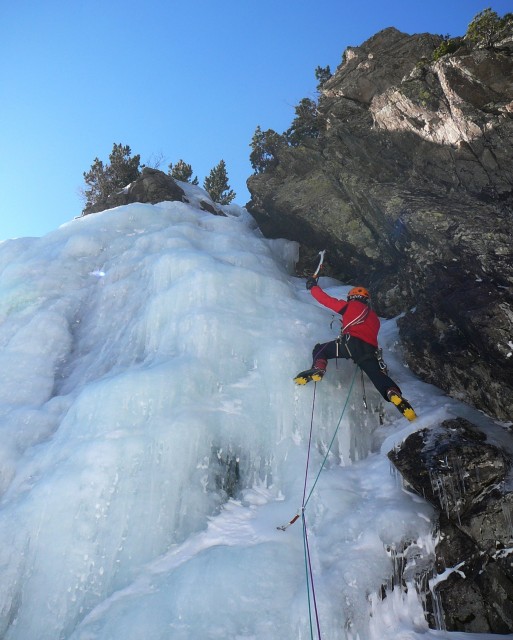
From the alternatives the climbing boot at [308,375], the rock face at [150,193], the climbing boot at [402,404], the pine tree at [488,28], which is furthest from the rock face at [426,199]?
the rock face at [150,193]

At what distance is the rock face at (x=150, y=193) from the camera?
12.4m

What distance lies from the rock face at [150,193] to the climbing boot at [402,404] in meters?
9.46

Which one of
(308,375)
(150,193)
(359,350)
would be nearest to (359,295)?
(359,350)

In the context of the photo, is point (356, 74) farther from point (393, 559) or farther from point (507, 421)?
point (393, 559)

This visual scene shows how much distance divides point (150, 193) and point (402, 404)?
10.2 meters

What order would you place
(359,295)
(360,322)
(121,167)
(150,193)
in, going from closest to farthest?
1. (360,322)
2. (359,295)
3. (150,193)
4. (121,167)

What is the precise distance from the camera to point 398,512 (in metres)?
4.00

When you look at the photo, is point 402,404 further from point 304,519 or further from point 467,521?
point 304,519

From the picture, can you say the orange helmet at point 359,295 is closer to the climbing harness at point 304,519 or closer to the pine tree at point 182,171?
the climbing harness at point 304,519

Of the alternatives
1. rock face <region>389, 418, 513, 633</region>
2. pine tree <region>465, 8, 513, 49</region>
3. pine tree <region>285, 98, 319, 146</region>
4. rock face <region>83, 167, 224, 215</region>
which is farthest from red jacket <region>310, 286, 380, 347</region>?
rock face <region>83, 167, 224, 215</region>

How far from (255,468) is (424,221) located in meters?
4.63

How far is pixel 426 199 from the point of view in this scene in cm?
707

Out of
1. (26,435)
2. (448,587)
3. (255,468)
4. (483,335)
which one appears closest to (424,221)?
(483,335)

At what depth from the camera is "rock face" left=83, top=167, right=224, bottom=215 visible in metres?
12.4
